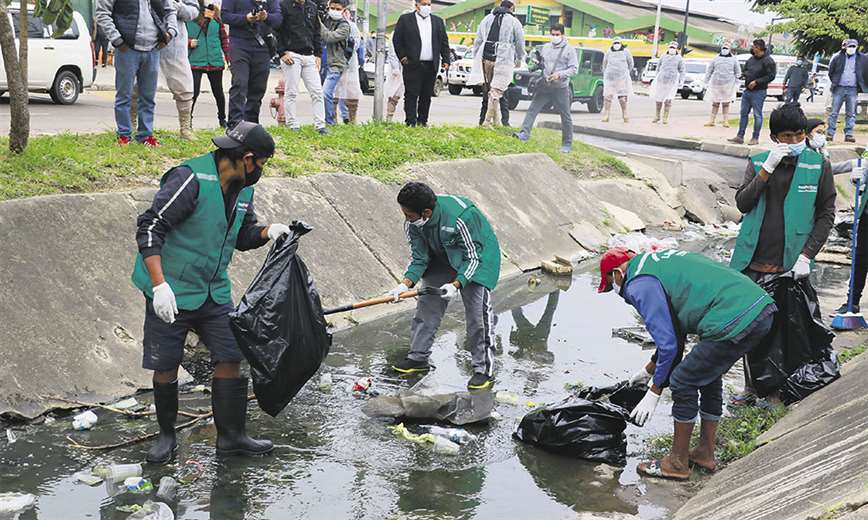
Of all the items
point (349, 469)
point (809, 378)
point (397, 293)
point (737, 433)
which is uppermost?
point (397, 293)

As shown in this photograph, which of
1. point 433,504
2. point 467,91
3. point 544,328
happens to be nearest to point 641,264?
point 433,504

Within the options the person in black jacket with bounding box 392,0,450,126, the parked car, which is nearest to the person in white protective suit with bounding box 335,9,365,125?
the person in black jacket with bounding box 392,0,450,126

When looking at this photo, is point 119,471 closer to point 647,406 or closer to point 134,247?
point 134,247

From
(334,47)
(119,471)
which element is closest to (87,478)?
(119,471)

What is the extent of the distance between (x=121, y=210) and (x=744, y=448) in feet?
15.3

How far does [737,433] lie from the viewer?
19.3ft

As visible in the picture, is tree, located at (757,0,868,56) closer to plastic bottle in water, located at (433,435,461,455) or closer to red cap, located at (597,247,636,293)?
red cap, located at (597,247,636,293)

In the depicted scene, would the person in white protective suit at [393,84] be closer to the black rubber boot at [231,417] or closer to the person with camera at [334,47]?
the person with camera at [334,47]

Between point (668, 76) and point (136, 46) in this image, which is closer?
point (136, 46)

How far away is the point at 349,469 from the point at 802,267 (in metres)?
3.26

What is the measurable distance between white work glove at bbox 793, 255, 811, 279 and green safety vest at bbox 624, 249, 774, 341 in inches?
60.6

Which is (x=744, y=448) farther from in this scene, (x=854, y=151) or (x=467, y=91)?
(x=467, y=91)

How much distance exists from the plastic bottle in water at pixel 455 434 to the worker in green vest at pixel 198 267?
1.16 meters

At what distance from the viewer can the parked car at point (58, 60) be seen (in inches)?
634
